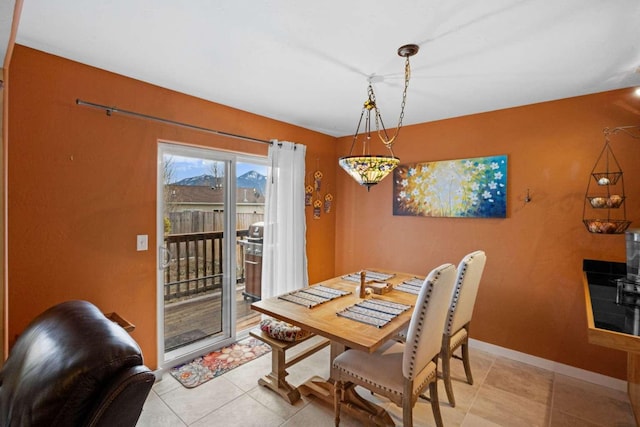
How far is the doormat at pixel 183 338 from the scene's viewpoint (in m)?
2.73

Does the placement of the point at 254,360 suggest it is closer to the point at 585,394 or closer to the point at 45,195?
the point at 45,195

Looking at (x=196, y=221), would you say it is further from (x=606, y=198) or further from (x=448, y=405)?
(x=606, y=198)

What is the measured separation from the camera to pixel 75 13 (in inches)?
59.1

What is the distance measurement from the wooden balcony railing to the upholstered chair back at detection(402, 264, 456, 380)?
80.2 inches

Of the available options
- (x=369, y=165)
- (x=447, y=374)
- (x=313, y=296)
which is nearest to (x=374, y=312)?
(x=313, y=296)

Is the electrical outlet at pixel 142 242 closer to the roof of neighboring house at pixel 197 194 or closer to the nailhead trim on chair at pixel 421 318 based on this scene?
the roof of neighboring house at pixel 197 194

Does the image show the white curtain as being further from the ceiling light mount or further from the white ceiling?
the ceiling light mount

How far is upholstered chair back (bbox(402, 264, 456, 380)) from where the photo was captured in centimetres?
155

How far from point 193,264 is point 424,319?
86.9 inches

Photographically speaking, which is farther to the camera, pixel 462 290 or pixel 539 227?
pixel 539 227

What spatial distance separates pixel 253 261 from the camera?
345 cm

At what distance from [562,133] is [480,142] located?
64cm

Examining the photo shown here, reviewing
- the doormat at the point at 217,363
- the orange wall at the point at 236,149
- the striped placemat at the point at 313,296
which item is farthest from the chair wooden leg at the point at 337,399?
the orange wall at the point at 236,149

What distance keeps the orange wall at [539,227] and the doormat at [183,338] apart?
2427 millimetres
